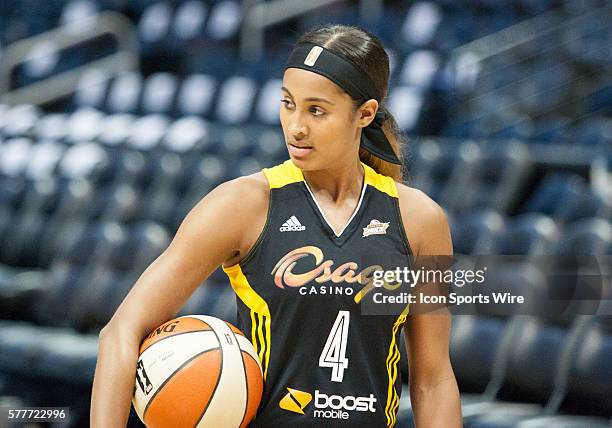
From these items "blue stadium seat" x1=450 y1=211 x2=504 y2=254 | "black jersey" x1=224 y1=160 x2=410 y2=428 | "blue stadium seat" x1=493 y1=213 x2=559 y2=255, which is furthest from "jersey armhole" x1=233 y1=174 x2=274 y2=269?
"blue stadium seat" x1=450 y1=211 x2=504 y2=254

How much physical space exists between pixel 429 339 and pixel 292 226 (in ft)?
1.43

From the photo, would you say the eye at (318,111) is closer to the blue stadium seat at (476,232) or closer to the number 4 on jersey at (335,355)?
the number 4 on jersey at (335,355)

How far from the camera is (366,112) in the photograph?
2.36 meters

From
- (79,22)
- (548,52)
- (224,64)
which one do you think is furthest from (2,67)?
(548,52)

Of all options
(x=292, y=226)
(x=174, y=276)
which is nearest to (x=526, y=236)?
(x=292, y=226)

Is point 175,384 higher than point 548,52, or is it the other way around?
point 548,52

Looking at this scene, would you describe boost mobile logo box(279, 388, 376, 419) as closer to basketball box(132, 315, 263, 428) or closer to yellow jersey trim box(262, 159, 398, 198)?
basketball box(132, 315, 263, 428)

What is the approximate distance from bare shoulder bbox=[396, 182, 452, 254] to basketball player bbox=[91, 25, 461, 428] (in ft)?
0.09

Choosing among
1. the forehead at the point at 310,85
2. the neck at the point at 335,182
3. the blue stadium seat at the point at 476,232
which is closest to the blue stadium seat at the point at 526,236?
the blue stadium seat at the point at 476,232

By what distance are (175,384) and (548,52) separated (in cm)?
646

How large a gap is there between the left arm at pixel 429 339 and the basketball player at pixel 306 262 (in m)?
0.06

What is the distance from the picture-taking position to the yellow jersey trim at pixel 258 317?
227 centimetres

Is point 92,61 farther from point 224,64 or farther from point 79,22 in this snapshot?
point 224,64

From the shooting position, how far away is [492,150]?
6.57 m
